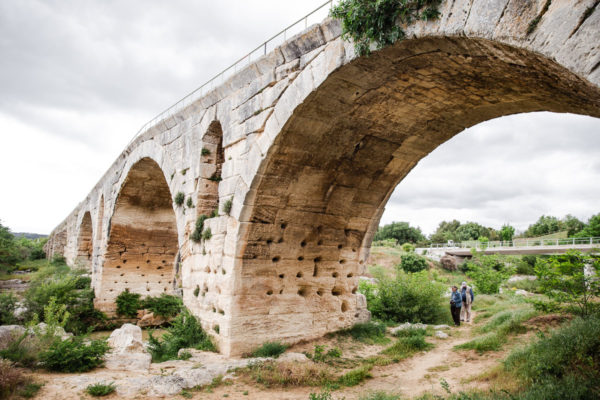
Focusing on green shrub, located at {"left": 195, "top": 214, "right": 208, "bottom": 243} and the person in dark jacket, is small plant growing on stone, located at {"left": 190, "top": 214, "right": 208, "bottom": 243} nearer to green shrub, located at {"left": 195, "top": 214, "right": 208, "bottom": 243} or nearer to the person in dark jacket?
green shrub, located at {"left": 195, "top": 214, "right": 208, "bottom": 243}

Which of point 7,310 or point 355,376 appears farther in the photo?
point 7,310

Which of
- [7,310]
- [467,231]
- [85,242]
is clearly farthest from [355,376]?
[467,231]

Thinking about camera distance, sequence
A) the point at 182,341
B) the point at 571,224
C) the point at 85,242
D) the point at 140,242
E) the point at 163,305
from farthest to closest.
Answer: the point at 571,224 < the point at 85,242 < the point at 140,242 < the point at 163,305 < the point at 182,341

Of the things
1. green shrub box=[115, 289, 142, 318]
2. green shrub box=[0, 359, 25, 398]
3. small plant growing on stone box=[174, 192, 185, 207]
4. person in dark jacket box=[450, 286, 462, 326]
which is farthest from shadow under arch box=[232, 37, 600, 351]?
green shrub box=[115, 289, 142, 318]

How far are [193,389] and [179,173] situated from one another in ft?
15.7

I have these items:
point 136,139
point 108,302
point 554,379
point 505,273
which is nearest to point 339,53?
point 554,379

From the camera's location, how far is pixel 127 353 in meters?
6.71

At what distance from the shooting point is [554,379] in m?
3.93

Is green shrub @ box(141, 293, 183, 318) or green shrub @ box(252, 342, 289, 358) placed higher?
green shrub @ box(252, 342, 289, 358)

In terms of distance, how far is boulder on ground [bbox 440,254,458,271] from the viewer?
2774cm

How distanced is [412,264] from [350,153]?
68.1 ft

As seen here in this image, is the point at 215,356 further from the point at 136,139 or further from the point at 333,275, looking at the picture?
the point at 136,139

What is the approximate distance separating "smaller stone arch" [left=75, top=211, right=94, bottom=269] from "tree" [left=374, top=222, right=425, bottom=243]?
127 feet

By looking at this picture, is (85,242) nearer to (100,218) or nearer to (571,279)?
(100,218)
